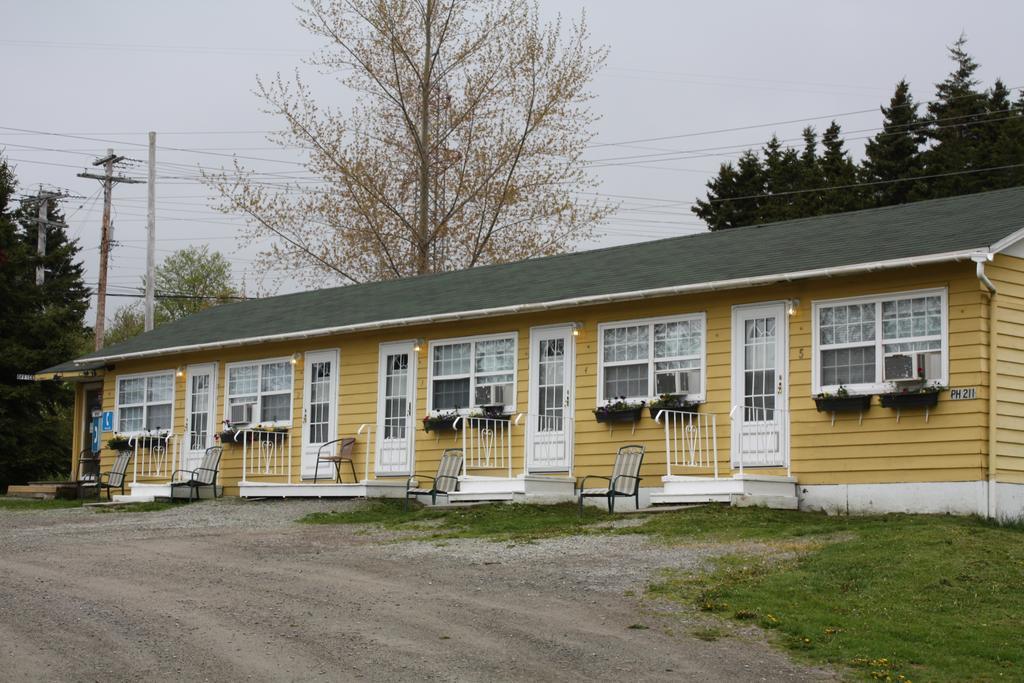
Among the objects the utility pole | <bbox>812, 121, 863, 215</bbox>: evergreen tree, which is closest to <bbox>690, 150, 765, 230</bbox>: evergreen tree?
<bbox>812, 121, 863, 215</bbox>: evergreen tree

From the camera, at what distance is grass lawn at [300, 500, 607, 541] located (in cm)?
1501

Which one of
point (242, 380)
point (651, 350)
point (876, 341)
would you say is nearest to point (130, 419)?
point (242, 380)

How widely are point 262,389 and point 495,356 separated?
5.00 meters

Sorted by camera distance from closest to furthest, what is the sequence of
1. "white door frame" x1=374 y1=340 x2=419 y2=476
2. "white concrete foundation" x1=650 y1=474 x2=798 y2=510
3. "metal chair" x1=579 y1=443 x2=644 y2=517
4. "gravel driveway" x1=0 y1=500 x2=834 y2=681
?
"gravel driveway" x1=0 y1=500 x2=834 y2=681 < "white concrete foundation" x1=650 y1=474 x2=798 y2=510 < "metal chair" x1=579 y1=443 x2=644 y2=517 < "white door frame" x1=374 y1=340 x2=419 y2=476

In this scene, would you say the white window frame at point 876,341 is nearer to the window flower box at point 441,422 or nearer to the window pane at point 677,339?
the window pane at point 677,339

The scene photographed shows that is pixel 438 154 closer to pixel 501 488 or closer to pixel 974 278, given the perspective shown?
pixel 501 488

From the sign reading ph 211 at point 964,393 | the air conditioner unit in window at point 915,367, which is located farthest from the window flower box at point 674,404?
the sign reading ph 211 at point 964,393

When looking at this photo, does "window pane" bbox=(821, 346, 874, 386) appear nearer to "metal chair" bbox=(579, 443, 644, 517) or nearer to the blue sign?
"metal chair" bbox=(579, 443, 644, 517)

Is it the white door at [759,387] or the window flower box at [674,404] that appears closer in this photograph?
the white door at [759,387]

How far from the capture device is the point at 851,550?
11930 mm

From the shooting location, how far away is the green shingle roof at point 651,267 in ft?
51.8

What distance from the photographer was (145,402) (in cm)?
2439

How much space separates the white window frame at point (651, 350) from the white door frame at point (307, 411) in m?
5.06

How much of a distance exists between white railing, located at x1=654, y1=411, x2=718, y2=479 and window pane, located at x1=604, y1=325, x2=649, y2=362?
39.1 inches
